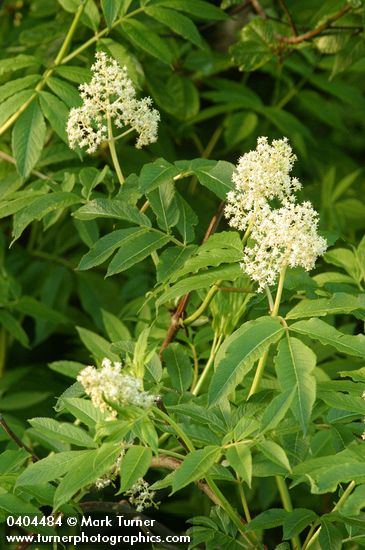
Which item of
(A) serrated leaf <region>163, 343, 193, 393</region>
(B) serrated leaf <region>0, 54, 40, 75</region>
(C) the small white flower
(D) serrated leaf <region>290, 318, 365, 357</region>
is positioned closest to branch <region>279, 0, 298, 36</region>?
(B) serrated leaf <region>0, 54, 40, 75</region>

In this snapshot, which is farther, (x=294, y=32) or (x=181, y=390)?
(x=294, y=32)

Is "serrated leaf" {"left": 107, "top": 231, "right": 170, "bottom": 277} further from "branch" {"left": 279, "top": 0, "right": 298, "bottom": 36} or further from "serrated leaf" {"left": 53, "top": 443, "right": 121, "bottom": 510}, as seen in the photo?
"branch" {"left": 279, "top": 0, "right": 298, "bottom": 36}

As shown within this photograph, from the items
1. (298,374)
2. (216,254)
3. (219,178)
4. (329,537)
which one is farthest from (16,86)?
(329,537)

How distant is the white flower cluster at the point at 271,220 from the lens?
1.81 m

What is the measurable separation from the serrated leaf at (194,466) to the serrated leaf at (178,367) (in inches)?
20.0

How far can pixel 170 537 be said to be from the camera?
7.13 feet

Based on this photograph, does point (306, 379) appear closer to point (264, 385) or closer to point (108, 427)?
point (108, 427)

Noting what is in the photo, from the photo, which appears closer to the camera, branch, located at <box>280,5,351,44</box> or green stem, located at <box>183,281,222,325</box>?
green stem, located at <box>183,281,222,325</box>

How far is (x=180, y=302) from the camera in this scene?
92.5 inches

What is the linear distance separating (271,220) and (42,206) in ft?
2.11

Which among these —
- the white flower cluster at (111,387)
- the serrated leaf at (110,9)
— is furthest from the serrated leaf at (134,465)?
the serrated leaf at (110,9)

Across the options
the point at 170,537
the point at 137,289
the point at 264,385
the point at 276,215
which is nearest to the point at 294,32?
the point at 137,289

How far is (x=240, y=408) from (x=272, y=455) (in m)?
0.22

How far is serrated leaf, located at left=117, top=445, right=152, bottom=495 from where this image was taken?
165 cm
